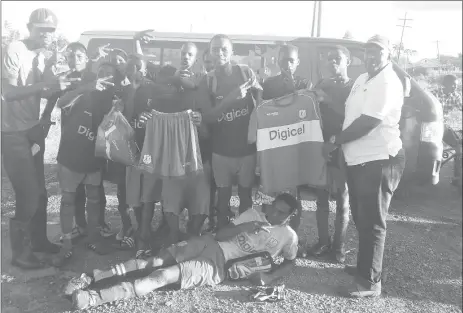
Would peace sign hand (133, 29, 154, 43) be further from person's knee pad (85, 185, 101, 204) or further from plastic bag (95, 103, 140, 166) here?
person's knee pad (85, 185, 101, 204)

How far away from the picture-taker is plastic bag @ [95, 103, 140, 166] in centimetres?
357

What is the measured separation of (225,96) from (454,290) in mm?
2528

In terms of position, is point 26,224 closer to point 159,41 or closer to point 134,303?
point 134,303

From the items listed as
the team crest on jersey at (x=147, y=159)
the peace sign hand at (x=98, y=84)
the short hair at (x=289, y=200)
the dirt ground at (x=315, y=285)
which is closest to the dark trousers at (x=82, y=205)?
the dirt ground at (x=315, y=285)

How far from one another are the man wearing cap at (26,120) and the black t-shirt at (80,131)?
220 mm

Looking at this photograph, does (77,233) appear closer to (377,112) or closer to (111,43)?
(111,43)

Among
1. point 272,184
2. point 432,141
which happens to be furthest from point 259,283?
point 432,141

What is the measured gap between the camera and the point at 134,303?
311 cm

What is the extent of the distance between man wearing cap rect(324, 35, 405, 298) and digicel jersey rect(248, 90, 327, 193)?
0.35 metres

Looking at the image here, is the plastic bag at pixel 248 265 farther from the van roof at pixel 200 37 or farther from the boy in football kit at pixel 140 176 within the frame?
the van roof at pixel 200 37

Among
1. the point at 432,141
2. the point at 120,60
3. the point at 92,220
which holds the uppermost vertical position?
the point at 120,60

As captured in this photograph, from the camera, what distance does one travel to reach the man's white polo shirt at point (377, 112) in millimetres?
3023

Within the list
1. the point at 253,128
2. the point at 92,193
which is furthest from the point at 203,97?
the point at 92,193

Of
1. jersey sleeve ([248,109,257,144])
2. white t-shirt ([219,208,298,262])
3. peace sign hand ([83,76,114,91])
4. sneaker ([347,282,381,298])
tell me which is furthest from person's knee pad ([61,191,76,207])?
sneaker ([347,282,381,298])
